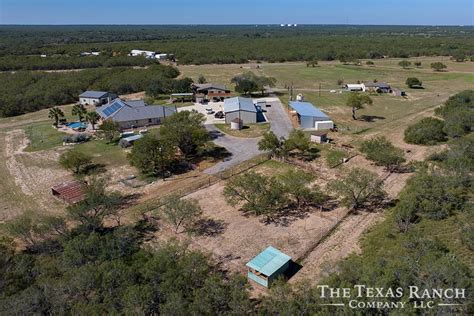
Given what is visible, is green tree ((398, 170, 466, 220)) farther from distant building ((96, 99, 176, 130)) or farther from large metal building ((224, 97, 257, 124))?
distant building ((96, 99, 176, 130))

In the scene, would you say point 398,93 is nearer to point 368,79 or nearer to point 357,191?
point 368,79

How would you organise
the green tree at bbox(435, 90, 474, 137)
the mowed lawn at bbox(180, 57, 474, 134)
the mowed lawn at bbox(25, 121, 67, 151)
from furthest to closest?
the mowed lawn at bbox(180, 57, 474, 134) → the mowed lawn at bbox(25, 121, 67, 151) → the green tree at bbox(435, 90, 474, 137)

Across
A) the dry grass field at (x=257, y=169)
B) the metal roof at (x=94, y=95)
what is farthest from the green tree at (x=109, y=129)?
the metal roof at (x=94, y=95)

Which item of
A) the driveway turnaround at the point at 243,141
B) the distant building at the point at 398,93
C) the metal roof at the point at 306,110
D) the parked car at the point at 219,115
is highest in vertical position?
the distant building at the point at 398,93

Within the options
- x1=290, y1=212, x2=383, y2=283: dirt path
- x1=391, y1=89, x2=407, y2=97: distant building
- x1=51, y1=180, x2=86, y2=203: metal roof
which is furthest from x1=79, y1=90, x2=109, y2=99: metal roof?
x1=391, y1=89, x2=407, y2=97: distant building

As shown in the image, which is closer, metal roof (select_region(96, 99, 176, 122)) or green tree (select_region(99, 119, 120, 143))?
green tree (select_region(99, 119, 120, 143))

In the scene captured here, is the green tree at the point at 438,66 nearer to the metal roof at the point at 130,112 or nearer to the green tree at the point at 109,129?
the metal roof at the point at 130,112

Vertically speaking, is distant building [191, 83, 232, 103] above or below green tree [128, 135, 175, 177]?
above

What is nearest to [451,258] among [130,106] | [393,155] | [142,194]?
[393,155]
